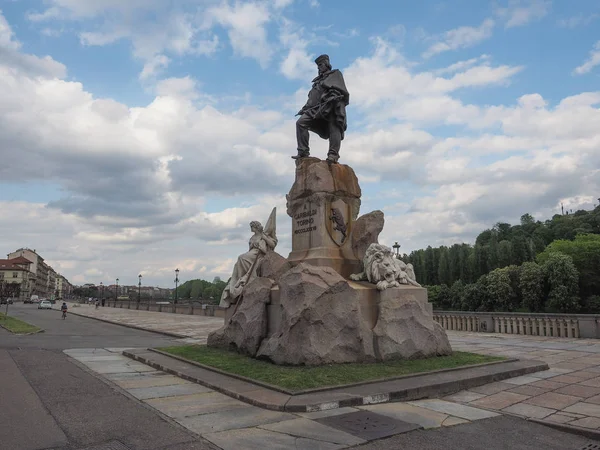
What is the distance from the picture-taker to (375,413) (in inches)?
237

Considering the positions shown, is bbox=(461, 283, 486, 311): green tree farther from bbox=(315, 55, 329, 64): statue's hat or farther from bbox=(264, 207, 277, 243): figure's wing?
bbox=(315, 55, 329, 64): statue's hat

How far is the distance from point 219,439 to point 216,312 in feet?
107

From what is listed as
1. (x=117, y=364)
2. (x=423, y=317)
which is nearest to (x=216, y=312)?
(x=117, y=364)

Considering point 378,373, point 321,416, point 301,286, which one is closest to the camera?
point 321,416

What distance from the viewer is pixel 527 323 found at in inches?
696

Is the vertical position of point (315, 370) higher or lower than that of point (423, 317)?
lower

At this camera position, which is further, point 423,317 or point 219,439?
point 423,317

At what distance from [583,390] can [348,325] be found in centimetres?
405

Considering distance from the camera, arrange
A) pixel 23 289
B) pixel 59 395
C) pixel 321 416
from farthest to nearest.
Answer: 1. pixel 23 289
2. pixel 59 395
3. pixel 321 416

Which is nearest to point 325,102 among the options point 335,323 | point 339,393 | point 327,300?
point 327,300

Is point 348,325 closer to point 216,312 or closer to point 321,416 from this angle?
point 321,416

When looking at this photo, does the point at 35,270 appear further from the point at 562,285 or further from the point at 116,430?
the point at 116,430

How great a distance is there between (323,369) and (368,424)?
257 cm

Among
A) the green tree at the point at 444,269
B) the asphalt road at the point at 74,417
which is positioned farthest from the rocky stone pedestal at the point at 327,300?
the green tree at the point at 444,269
